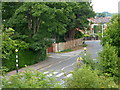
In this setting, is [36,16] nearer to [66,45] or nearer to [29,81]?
[66,45]

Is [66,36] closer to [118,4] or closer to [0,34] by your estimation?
[118,4]

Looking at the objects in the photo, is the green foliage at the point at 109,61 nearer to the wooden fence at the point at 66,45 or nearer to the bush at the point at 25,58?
the bush at the point at 25,58

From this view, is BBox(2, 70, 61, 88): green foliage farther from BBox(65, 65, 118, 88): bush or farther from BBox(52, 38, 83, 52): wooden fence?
BBox(52, 38, 83, 52): wooden fence

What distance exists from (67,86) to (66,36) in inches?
1559

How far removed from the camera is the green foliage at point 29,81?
19.2ft

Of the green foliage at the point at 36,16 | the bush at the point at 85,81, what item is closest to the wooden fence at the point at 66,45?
the green foliage at the point at 36,16

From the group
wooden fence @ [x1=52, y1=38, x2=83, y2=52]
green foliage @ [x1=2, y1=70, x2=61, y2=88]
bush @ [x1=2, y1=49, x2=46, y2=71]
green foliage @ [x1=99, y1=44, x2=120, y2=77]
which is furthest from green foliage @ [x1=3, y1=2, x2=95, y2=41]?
green foliage @ [x1=2, y1=70, x2=61, y2=88]

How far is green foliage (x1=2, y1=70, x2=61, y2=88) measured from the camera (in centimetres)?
586

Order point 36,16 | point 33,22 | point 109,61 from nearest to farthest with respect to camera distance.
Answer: point 109,61
point 36,16
point 33,22

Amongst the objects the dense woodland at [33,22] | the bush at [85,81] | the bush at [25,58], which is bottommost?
the bush at [25,58]

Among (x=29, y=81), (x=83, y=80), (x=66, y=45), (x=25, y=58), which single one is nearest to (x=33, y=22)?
(x=25, y=58)

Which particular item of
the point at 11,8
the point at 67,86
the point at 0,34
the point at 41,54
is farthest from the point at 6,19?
the point at 67,86

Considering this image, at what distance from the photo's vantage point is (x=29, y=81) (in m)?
5.98

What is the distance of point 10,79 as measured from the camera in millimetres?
6121
